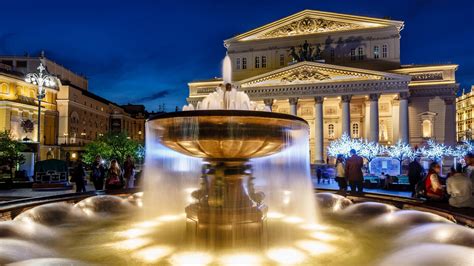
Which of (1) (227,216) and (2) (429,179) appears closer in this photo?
(1) (227,216)

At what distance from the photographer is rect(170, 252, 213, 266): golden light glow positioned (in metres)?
4.14

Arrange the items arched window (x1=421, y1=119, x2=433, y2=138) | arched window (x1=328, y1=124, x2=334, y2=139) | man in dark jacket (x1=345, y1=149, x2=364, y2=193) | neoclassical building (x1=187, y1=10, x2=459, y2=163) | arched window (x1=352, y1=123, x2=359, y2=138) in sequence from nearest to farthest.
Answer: man in dark jacket (x1=345, y1=149, x2=364, y2=193), neoclassical building (x1=187, y1=10, x2=459, y2=163), arched window (x1=421, y1=119, x2=433, y2=138), arched window (x1=352, y1=123, x2=359, y2=138), arched window (x1=328, y1=124, x2=334, y2=139)

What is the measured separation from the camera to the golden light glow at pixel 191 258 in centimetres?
414

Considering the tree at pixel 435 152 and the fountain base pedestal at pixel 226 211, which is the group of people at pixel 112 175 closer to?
the fountain base pedestal at pixel 226 211

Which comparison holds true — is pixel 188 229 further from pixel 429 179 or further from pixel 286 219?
pixel 429 179

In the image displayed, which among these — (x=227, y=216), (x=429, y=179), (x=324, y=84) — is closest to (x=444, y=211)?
(x=429, y=179)

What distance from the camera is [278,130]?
502cm

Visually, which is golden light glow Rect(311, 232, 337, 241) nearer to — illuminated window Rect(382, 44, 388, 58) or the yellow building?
illuminated window Rect(382, 44, 388, 58)

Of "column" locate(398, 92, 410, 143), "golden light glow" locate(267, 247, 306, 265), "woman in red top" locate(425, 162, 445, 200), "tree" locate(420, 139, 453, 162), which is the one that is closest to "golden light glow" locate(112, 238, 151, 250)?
"golden light glow" locate(267, 247, 306, 265)

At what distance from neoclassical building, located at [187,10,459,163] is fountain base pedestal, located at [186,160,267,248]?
2980 cm

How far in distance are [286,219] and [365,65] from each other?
36.2m

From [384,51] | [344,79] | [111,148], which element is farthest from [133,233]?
[384,51]

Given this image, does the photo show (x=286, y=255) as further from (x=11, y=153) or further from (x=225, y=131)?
(x=11, y=153)

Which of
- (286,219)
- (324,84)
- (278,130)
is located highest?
(324,84)
